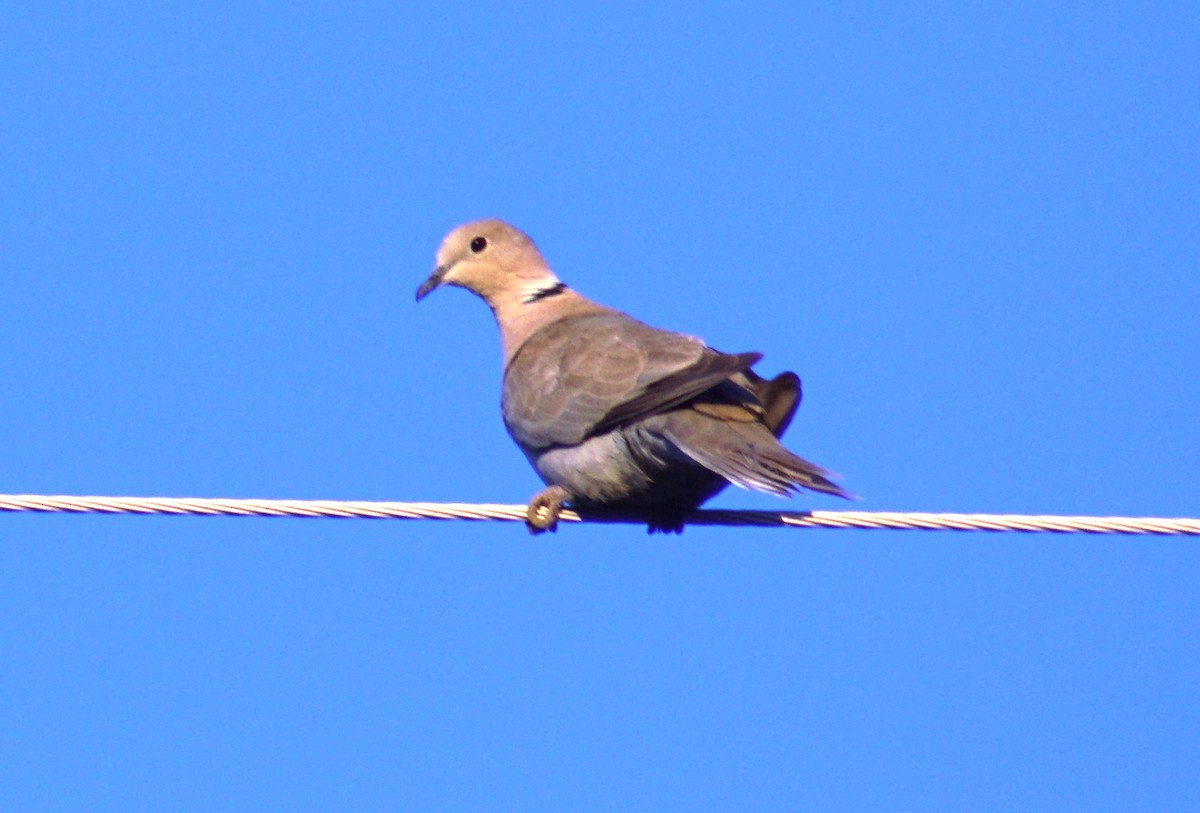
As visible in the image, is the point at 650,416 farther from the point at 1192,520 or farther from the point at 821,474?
the point at 1192,520

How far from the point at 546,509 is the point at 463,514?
1391 mm

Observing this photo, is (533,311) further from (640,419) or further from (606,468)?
(640,419)

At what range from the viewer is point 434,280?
8648 mm

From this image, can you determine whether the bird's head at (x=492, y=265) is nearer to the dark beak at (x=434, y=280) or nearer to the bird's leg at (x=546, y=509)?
the dark beak at (x=434, y=280)

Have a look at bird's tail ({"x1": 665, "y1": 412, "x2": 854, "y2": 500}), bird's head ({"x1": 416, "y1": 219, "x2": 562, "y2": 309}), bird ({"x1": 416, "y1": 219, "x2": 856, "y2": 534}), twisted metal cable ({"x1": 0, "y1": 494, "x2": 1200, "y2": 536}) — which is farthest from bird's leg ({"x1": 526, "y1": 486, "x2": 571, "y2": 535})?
bird's head ({"x1": 416, "y1": 219, "x2": 562, "y2": 309})

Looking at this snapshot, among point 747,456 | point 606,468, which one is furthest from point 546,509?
point 747,456

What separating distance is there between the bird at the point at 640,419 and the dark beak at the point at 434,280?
28.5 inches

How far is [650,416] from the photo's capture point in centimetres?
651

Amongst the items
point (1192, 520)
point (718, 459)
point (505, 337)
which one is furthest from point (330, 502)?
point (505, 337)

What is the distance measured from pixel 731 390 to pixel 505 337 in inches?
82.1

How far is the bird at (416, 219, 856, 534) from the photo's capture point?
240 inches

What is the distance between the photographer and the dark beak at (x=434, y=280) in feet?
28.3

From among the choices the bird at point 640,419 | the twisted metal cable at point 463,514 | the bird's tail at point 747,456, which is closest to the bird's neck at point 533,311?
the bird at point 640,419

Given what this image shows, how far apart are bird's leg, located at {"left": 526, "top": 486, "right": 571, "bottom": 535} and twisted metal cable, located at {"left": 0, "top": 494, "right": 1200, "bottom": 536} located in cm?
112
